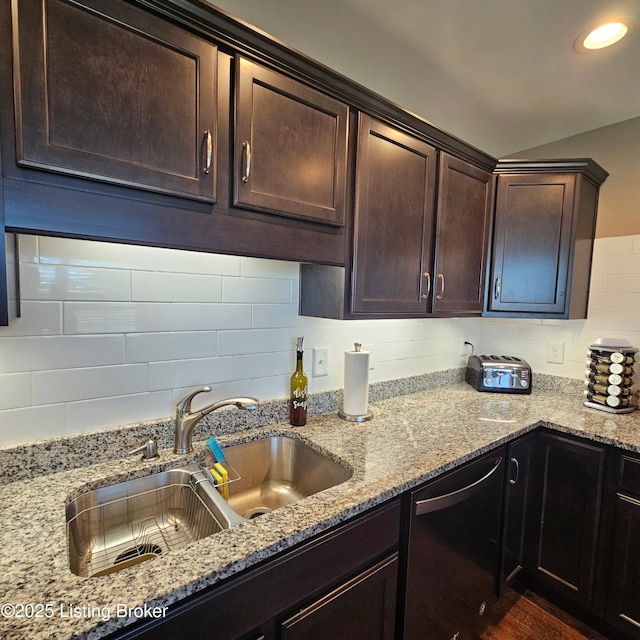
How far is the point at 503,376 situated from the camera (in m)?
2.08

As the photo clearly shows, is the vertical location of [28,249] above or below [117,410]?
above

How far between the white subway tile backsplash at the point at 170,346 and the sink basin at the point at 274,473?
14.8 inches

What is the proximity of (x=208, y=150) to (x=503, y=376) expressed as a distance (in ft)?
6.49

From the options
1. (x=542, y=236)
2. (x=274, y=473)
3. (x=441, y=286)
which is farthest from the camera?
(x=542, y=236)

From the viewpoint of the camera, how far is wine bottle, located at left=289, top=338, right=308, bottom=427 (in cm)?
144

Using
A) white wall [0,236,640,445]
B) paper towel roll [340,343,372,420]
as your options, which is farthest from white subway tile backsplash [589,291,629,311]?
paper towel roll [340,343,372,420]

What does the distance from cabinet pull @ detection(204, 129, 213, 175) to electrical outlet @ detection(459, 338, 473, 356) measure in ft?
6.49

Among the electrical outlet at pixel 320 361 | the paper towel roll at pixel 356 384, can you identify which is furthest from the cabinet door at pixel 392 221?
the electrical outlet at pixel 320 361

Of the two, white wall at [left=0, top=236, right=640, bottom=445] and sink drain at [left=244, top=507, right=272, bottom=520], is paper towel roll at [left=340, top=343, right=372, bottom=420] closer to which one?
white wall at [left=0, top=236, right=640, bottom=445]

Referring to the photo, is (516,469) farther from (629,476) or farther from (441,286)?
(441,286)

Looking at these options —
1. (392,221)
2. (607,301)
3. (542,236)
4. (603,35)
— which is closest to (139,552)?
(392,221)

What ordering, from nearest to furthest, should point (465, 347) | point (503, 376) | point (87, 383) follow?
point (87, 383) → point (503, 376) → point (465, 347)

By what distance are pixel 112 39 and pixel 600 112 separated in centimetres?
222

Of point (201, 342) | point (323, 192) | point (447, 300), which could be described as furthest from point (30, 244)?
point (447, 300)
